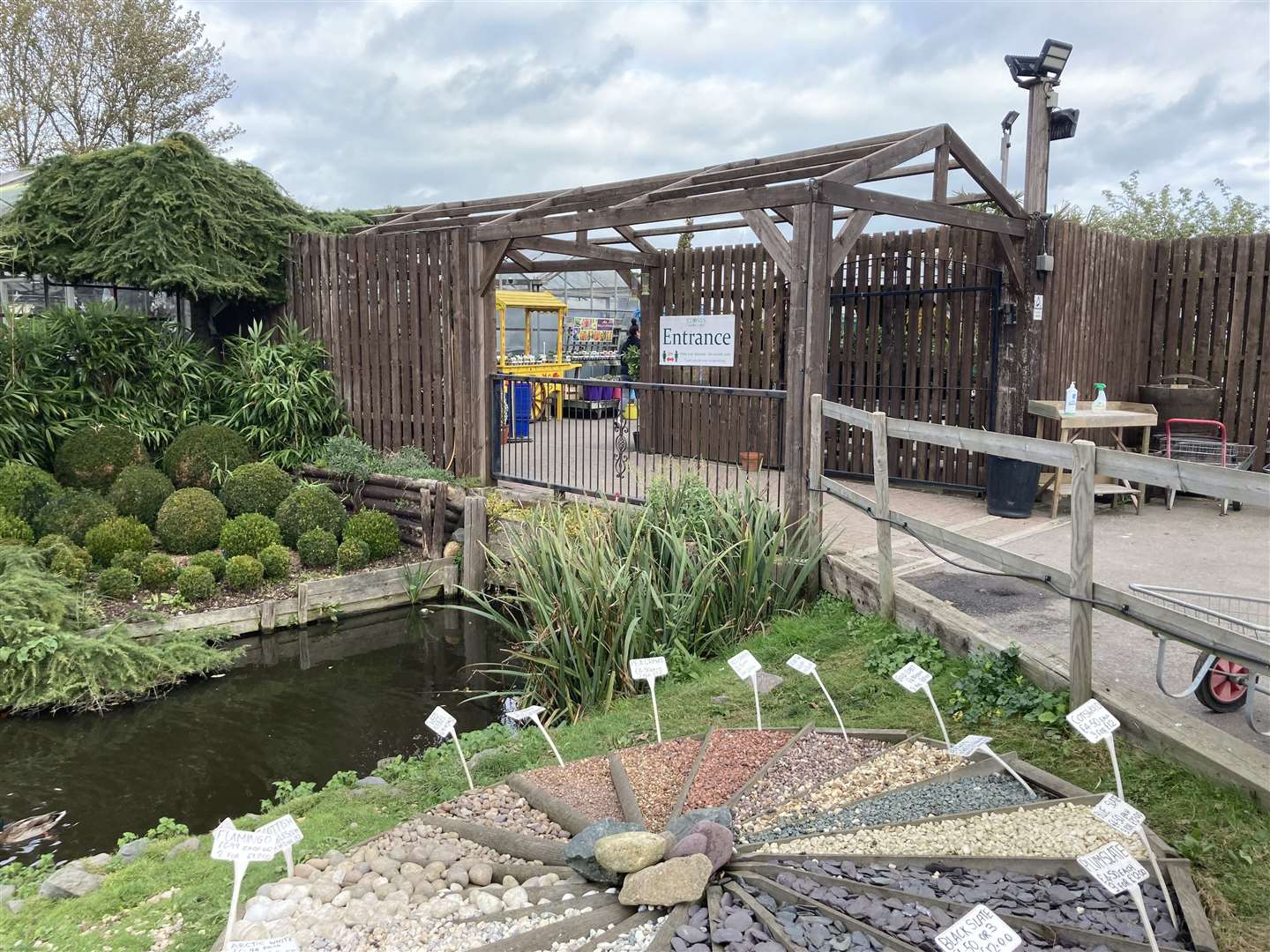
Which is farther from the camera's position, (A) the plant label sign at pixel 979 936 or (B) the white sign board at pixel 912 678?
(B) the white sign board at pixel 912 678

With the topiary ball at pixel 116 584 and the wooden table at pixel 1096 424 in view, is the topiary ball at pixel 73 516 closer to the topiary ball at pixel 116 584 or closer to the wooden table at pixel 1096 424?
the topiary ball at pixel 116 584

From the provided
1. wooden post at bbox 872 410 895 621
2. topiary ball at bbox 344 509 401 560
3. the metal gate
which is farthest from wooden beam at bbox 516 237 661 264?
wooden post at bbox 872 410 895 621

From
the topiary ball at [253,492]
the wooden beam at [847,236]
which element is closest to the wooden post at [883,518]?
the wooden beam at [847,236]

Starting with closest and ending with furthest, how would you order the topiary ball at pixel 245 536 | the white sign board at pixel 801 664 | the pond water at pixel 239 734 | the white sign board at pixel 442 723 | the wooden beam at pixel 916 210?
the white sign board at pixel 442 723
the white sign board at pixel 801 664
the pond water at pixel 239 734
the wooden beam at pixel 916 210
the topiary ball at pixel 245 536

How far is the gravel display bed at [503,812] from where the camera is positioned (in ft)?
12.0

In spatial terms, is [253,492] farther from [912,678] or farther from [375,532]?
[912,678]

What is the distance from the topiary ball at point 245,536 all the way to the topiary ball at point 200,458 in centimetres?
135

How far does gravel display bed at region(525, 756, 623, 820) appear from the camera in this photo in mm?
3754

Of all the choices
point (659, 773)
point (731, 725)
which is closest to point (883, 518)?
point (731, 725)

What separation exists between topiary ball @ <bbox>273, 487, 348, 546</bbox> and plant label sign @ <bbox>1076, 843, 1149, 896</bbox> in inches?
311

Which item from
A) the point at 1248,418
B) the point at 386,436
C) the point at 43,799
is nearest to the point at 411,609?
the point at 386,436

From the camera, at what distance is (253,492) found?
929 cm

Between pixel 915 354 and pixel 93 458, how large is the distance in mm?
8296

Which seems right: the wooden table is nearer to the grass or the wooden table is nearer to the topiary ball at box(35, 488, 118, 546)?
the grass
